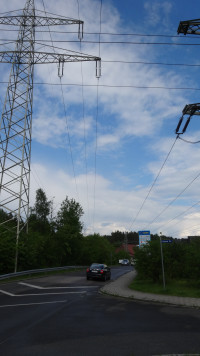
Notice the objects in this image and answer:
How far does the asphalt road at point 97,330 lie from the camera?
505cm

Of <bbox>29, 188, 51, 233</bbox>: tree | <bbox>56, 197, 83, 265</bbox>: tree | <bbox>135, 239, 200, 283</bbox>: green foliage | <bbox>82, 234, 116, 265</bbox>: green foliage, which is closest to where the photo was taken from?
<bbox>135, 239, 200, 283</bbox>: green foliage

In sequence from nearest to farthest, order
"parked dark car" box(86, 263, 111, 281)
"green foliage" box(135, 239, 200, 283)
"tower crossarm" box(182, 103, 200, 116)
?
1. "tower crossarm" box(182, 103, 200, 116)
2. "green foliage" box(135, 239, 200, 283)
3. "parked dark car" box(86, 263, 111, 281)

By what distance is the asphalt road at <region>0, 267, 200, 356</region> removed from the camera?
5.05 m

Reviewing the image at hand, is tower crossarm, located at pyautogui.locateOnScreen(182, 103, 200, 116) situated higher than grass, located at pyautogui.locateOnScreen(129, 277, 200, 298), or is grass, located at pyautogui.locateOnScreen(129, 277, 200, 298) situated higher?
tower crossarm, located at pyautogui.locateOnScreen(182, 103, 200, 116)

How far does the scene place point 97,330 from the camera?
21.3 ft

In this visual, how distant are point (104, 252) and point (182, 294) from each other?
1935 inches

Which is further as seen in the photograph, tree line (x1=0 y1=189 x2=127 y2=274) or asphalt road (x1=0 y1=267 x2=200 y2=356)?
tree line (x1=0 y1=189 x2=127 y2=274)

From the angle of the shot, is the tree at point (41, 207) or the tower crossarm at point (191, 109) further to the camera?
the tree at point (41, 207)

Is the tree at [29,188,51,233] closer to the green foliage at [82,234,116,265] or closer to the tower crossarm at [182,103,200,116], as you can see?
the green foliage at [82,234,116,265]

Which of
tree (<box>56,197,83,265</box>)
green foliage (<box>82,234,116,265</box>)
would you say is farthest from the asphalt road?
green foliage (<box>82,234,116,265</box>)

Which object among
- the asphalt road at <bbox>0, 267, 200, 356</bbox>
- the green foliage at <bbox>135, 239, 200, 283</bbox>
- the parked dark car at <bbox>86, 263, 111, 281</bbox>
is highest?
the green foliage at <bbox>135, 239, 200, 283</bbox>

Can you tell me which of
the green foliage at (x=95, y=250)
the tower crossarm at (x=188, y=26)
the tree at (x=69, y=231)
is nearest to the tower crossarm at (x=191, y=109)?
the tower crossarm at (x=188, y=26)

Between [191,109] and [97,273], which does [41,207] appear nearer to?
[97,273]

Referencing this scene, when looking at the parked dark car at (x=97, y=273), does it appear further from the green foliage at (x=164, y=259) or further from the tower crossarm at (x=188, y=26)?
the tower crossarm at (x=188, y=26)
